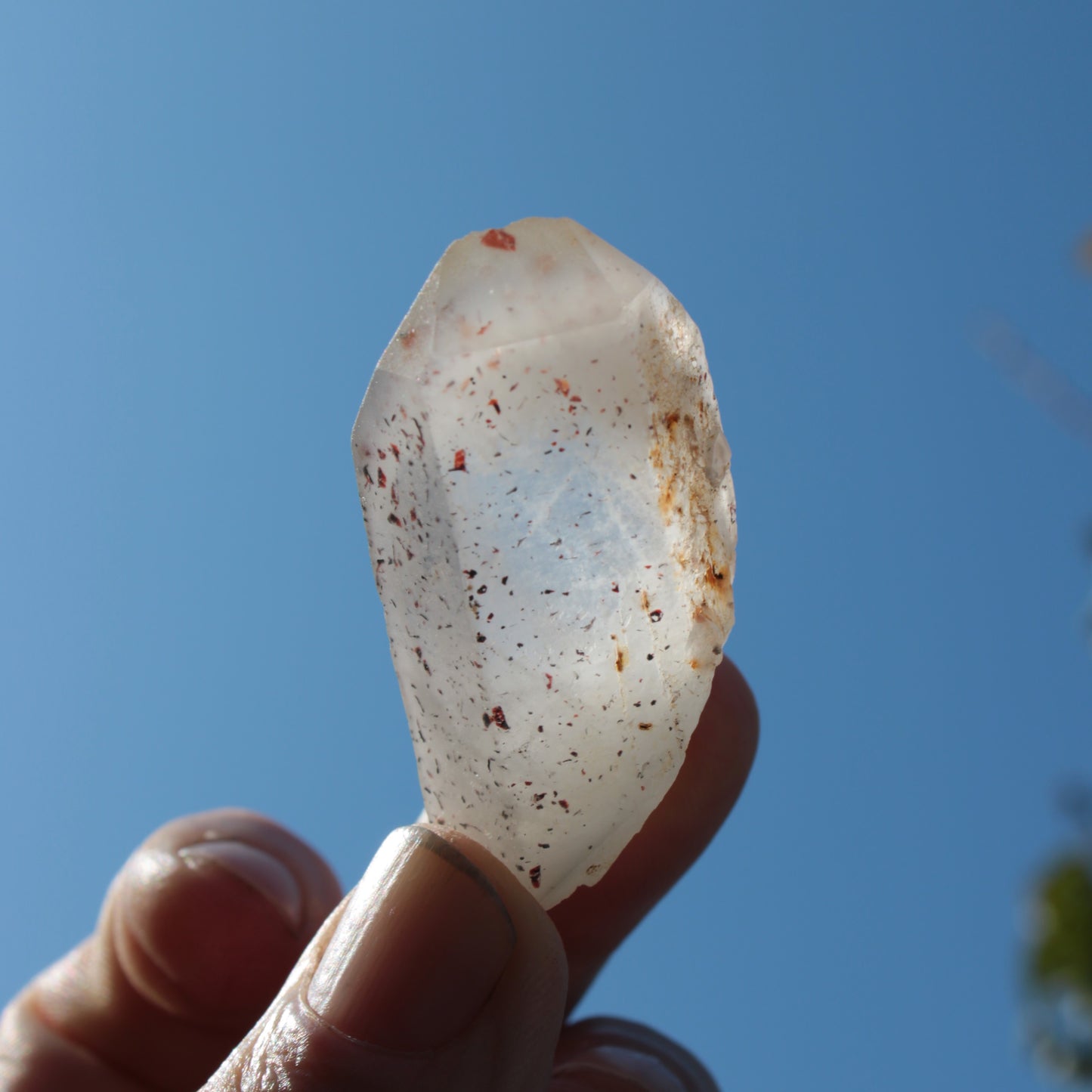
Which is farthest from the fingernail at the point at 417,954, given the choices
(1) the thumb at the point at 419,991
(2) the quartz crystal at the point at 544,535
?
(2) the quartz crystal at the point at 544,535

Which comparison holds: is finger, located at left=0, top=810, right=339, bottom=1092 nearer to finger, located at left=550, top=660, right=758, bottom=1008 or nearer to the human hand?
the human hand

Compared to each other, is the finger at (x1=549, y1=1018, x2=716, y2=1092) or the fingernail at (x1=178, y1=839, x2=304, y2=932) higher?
the fingernail at (x1=178, y1=839, x2=304, y2=932)

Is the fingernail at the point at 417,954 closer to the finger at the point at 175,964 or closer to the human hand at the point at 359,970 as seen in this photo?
the human hand at the point at 359,970

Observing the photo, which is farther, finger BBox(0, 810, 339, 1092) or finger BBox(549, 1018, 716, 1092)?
finger BBox(0, 810, 339, 1092)

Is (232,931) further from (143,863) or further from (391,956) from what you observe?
(391,956)

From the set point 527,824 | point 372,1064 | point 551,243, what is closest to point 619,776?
point 527,824

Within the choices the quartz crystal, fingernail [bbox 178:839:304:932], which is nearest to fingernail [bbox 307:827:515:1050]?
the quartz crystal

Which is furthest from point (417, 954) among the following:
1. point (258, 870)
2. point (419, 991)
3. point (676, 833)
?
point (258, 870)

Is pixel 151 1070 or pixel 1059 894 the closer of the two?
pixel 151 1070
